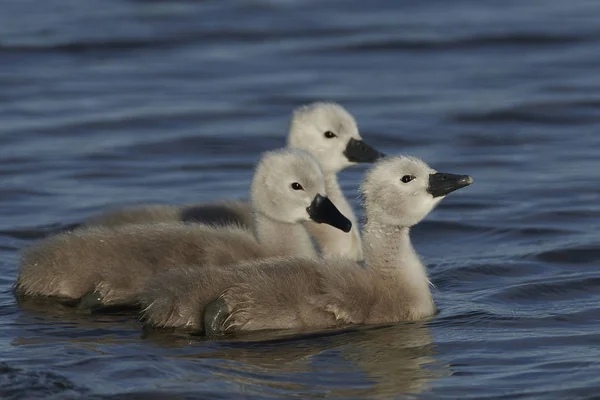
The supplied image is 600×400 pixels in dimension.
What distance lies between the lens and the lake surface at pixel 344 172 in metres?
7.86

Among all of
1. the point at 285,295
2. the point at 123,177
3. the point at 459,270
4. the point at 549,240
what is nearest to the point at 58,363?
the point at 285,295

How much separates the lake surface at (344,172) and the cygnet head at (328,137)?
962 millimetres

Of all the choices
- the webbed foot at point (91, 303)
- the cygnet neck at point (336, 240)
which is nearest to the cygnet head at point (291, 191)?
the cygnet neck at point (336, 240)

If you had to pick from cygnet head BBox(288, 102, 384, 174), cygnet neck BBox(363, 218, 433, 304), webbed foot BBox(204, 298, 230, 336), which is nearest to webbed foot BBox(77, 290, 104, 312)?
webbed foot BBox(204, 298, 230, 336)

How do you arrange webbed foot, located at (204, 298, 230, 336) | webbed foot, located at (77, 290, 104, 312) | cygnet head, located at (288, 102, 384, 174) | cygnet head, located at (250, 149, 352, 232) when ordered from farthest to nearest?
1. cygnet head, located at (288, 102, 384, 174)
2. cygnet head, located at (250, 149, 352, 232)
3. webbed foot, located at (77, 290, 104, 312)
4. webbed foot, located at (204, 298, 230, 336)

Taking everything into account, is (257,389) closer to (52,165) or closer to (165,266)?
(165,266)

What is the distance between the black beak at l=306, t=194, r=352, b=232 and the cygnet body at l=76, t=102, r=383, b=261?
0.66 m

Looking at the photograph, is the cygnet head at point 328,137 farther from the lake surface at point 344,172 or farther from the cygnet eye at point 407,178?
the cygnet eye at point 407,178

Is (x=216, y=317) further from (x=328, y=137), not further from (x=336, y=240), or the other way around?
(x=328, y=137)

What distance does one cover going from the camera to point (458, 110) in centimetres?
1574

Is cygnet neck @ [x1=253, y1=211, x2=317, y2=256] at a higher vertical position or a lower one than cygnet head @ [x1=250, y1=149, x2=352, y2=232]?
lower

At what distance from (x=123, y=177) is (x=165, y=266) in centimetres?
450

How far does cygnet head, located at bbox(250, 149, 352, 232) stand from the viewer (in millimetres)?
9422

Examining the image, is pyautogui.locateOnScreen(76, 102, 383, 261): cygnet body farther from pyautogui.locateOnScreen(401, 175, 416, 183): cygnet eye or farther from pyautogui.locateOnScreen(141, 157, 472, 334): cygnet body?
pyautogui.locateOnScreen(141, 157, 472, 334): cygnet body
